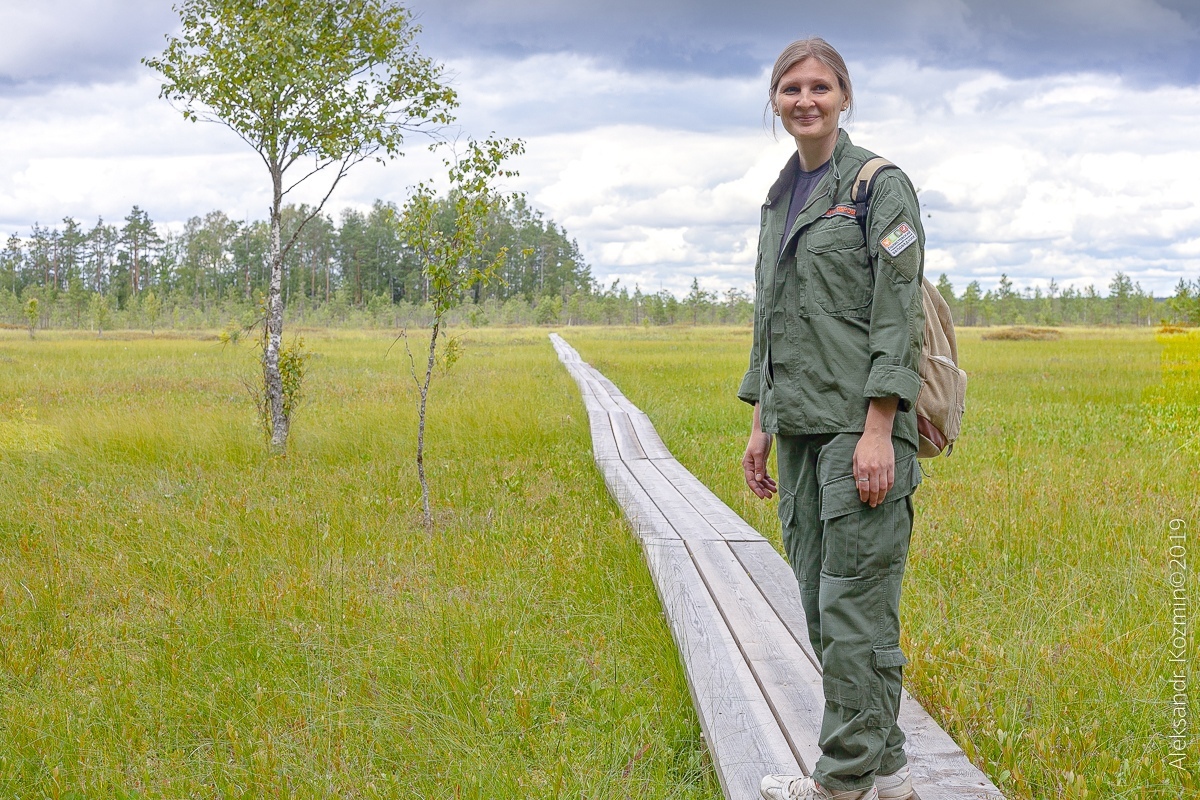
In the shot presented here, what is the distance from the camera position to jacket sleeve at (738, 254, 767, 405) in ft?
7.97

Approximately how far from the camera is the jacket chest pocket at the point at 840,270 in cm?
220

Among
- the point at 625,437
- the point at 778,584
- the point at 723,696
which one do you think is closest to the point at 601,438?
the point at 625,437

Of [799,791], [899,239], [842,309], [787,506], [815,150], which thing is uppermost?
[815,150]

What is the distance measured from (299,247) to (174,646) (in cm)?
9670

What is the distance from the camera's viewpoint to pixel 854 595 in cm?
223

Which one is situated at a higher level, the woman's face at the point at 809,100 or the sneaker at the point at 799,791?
the woman's face at the point at 809,100

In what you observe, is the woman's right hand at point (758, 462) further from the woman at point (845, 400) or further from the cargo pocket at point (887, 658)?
the cargo pocket at point (887, 658)

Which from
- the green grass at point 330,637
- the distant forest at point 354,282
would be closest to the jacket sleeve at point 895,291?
the green grass at point 330,637

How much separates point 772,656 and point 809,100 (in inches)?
77.3

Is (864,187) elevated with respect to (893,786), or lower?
elevated

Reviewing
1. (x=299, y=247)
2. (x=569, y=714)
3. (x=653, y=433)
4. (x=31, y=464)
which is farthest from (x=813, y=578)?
(x=299, y=247)

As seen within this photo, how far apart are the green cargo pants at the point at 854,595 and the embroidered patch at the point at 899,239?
46cm

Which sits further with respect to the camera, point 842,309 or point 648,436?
point 648,436

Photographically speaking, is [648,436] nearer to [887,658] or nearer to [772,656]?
[772,656]
